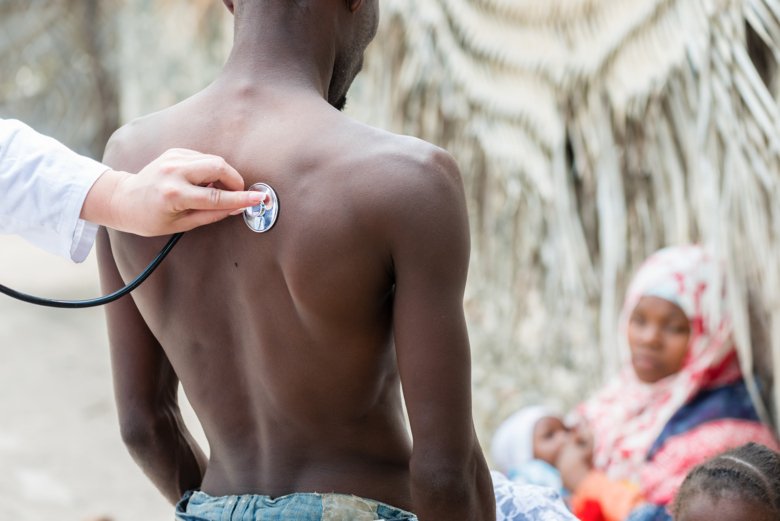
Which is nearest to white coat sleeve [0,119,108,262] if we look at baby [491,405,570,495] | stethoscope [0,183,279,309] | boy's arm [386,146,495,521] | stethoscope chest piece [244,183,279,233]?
stethoscope [0,183,279,309]

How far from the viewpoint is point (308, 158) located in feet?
4.48

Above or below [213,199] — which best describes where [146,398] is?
below

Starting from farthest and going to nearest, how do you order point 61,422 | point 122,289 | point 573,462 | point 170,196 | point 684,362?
1. point 61,422
2. point 573,462
3. point 684,362
4. point 122,289
5. point 170,196

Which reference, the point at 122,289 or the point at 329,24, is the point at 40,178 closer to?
the point at 122,289

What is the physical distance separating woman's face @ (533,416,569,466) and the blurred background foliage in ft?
1.59

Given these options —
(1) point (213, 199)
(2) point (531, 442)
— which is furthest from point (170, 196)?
(2) point (531, 442)

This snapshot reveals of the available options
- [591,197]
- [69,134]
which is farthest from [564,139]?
[69,134]

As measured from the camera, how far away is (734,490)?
1999 millimetres

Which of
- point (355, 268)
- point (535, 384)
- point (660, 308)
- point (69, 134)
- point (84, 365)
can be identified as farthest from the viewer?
point (69, 134)

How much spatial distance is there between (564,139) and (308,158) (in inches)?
102

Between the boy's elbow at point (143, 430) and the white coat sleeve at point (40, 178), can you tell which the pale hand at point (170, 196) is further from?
the boy's elbow at point (143, 430)

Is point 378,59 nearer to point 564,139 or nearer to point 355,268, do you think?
point 564,139

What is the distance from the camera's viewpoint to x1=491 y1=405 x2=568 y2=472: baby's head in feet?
11.6

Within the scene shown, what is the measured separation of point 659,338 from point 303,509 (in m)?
2.18
